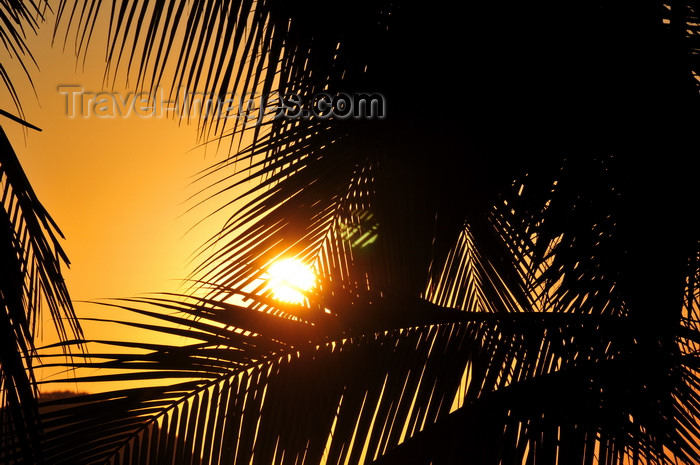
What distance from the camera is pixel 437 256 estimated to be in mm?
2039

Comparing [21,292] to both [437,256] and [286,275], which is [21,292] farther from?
[437,256]

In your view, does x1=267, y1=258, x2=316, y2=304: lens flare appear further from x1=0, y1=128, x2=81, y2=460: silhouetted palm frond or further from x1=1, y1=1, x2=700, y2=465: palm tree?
x1=0, y1=128, x2=81, y2=460: silhouetted palm frond

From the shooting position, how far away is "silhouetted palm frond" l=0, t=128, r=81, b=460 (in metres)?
0.93

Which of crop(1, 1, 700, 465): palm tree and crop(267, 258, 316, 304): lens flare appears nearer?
crop(1, 1, 700, 465): palm tree

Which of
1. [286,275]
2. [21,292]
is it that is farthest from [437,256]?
[21,292]

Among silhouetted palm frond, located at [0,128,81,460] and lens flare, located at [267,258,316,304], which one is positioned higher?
lens flare, located at [267,258,316,304]

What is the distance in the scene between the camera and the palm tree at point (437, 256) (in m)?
1.06

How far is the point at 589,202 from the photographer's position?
1.49 metres

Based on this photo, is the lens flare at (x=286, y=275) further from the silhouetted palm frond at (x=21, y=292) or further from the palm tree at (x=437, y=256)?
the silhouetted palm frond at (x=21, y=292)

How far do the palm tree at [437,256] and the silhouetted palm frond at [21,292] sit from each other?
0.20 ft

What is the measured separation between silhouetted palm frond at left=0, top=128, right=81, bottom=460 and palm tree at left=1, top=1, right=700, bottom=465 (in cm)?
6

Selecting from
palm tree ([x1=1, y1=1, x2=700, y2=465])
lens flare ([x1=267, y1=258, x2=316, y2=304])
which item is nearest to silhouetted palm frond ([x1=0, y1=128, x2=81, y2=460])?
palm tree ([x1=1, y1=1, x2=700, y2=465])

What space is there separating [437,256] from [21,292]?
1372 mm

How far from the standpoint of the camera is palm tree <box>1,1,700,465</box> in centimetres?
106
